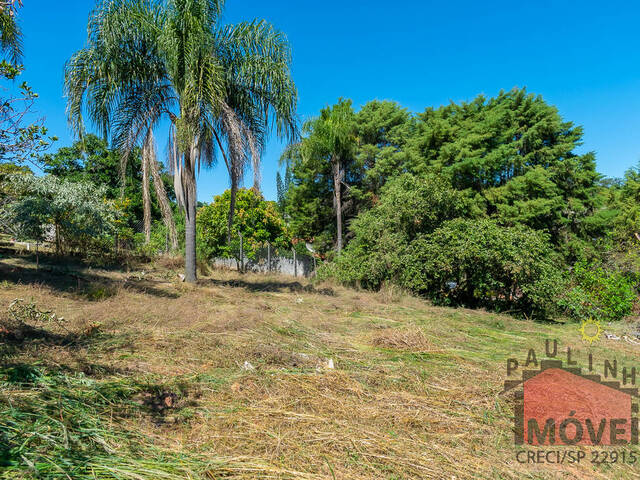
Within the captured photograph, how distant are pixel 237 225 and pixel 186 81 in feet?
31.3

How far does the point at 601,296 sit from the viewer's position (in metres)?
9.00

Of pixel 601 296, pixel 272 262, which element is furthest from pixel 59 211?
pixel 601 296

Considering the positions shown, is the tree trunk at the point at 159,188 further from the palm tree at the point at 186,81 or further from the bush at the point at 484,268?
the bush at the point at 484,268

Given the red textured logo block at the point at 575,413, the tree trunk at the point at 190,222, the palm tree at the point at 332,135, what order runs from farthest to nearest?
the palm tree at the point at 332,135 < the tree trunk at the point at 190,222 < the red textured logo block at the point at 575,413

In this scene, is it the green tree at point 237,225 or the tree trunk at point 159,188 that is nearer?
the tree trunk at point 159,188

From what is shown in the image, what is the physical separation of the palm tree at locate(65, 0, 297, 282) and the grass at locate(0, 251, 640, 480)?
13.2 feet

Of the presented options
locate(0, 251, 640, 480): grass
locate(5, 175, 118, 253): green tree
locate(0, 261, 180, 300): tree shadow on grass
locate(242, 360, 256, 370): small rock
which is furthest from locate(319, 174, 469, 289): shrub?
locate(5, 175, 118, 253): green tree

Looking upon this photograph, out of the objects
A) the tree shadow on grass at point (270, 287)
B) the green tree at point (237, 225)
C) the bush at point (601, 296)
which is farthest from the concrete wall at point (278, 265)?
the bush at point (601, 296)

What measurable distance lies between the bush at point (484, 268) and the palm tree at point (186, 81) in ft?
17.7

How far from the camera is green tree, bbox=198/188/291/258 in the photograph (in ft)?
54.3

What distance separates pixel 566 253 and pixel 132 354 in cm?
1851

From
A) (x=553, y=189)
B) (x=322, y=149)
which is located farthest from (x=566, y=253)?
(x=322, y=149)

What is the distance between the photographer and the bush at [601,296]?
8516mm

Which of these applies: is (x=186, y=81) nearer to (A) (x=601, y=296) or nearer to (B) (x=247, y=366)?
(B) (x=247, y=366)
